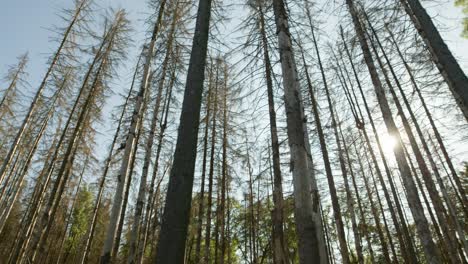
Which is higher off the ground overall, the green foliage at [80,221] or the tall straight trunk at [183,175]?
the green foliage at [80,221]

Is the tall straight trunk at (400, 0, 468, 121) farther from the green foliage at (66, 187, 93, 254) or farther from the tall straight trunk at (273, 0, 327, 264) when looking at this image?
the green foliage at (66, 187, 93, 254)

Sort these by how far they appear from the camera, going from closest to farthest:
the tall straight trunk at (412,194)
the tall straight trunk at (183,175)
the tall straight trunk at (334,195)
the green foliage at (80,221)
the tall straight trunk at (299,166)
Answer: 1. the tall straight trunk at (183,175)
2. the tall straight trunk at (299,166)
3. the tall straight trunk at (412,194)
4. the tall straight trunk at (334,195)
5. the green foliage at (80,221)

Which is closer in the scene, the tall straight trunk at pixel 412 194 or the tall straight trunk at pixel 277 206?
the tall straight trunk at pixel 412 194

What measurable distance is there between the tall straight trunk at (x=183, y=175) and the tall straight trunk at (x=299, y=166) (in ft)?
4.21

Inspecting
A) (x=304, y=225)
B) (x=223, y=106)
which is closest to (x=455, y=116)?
(x=223, y=106)

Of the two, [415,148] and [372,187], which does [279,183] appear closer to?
[415,148]

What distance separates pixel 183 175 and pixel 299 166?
1.46 meters

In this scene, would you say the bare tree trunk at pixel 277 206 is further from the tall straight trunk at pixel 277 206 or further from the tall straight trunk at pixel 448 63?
the tall straight trunk at pixel 448 63

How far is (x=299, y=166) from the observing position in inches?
126

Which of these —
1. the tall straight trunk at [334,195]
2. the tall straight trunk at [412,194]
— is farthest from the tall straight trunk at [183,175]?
the tall straight trunk at [334,195]

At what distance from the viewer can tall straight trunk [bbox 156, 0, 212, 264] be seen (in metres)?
2.54

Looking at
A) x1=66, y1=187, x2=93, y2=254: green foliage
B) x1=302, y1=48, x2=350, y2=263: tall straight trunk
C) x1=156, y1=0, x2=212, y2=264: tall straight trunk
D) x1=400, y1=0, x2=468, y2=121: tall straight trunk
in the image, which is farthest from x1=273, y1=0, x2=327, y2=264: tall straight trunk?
x1=66, y1=187, x2=93, y2=254: green foliage

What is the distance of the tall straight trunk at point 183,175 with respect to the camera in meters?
2.54

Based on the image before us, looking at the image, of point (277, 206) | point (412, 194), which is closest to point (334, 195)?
point (277, 206)
